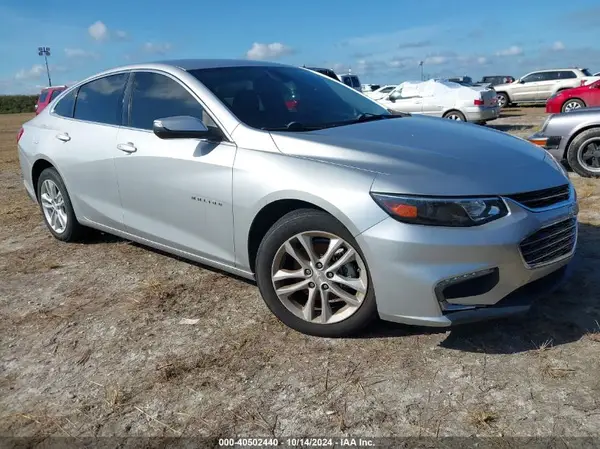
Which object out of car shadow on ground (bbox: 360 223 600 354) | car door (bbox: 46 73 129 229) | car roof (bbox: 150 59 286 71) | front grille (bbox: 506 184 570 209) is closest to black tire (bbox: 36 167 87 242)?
car door (bbox: 46 73 129 229)

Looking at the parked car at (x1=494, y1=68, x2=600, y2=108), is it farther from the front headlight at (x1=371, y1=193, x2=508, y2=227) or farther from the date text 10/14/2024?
the date text 10/14/2024

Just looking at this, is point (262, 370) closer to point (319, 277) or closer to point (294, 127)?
point (319, 277)

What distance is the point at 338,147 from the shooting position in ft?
9.75

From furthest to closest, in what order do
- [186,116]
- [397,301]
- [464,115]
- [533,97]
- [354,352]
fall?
1. [533,97]
2. [464,115]
3. [186,116]
4. [354,352]
5. [397,301]

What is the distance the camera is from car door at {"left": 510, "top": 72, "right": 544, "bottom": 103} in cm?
2375

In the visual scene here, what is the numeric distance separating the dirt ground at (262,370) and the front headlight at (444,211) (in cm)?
73

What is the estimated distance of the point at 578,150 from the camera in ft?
23.3

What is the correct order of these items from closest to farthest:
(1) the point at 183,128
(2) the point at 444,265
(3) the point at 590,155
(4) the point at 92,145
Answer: (2) the point at 444,265 < (1) the point at 183,128 < (4) the point at 92,145 < (3) the point at 590,155

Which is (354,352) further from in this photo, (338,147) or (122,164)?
(122,164)

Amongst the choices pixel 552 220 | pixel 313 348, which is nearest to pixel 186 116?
pixel 313 348

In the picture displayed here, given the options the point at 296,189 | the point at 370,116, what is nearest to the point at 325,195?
the point at 296,189

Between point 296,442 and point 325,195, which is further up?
point 325,195

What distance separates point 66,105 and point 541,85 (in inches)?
905

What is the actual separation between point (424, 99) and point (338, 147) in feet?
41.7
